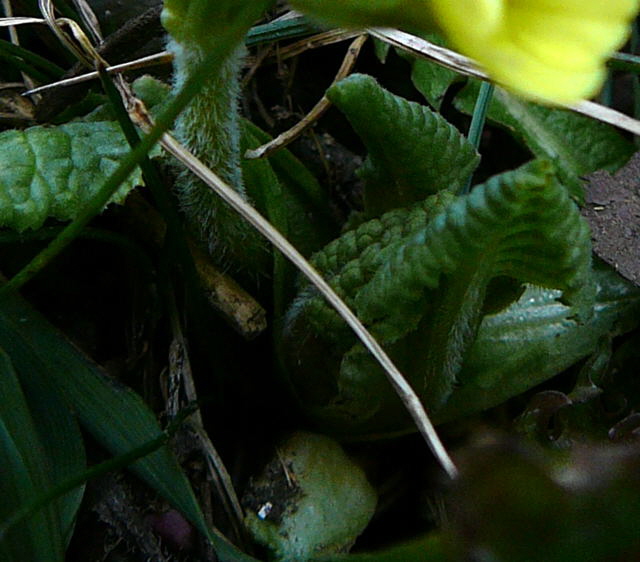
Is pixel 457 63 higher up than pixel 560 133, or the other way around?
pixel 457 63

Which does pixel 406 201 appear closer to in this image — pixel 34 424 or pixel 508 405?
pixel 508 405

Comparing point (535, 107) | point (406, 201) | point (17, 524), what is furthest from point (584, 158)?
point (17, 524)

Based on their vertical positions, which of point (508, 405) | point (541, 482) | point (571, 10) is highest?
point (571, 10)

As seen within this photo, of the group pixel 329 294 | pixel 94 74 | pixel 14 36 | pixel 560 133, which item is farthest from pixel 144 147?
pixel 560 133

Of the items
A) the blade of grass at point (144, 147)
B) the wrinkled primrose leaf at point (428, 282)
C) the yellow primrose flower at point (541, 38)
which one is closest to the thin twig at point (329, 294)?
the wrinkled primrose leaf at point (428, 282)

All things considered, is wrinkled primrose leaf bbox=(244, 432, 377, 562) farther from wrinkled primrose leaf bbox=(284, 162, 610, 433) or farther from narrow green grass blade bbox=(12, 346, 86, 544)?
narrow green grass blade bbox=(12, 346, 86, 544)

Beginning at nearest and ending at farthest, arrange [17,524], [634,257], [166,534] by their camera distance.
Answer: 1. [17,524]
2. [166,534]
3. [634,257]

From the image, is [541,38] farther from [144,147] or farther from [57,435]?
[57,435]
